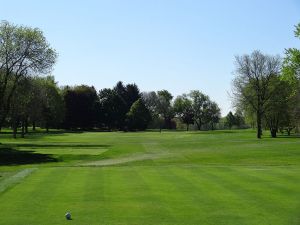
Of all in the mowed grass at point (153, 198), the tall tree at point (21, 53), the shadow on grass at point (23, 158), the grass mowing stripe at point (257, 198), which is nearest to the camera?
the mowed grass at point (153, 198)

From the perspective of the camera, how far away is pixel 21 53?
6150 cm

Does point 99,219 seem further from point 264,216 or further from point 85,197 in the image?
point 264,216

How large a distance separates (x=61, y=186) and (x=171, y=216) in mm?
6589

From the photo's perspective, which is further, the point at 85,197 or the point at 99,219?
the point at 85,197

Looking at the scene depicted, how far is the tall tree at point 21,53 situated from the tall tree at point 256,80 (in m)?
41.7

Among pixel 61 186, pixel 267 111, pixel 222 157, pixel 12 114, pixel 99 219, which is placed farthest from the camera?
pixel 267 111

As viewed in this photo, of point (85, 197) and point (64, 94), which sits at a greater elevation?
point (64, 94)

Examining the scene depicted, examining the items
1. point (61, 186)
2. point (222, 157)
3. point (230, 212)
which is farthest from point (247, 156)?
point (230, 212)

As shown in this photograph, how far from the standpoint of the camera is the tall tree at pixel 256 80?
91062 millimetres

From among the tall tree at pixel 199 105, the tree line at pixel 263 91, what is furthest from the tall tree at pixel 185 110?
the tree line at pixel 263 91

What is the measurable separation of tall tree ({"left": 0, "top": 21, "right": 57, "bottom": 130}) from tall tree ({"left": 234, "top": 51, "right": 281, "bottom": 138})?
41698mm

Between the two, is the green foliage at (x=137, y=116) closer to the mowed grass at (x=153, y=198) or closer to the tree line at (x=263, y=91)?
the tree line at (x=263, y=91)

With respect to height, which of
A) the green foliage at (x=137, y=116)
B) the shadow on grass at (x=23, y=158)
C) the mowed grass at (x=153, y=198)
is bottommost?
the shadow on grass at (x=23, y=158)

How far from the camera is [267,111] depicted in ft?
298
